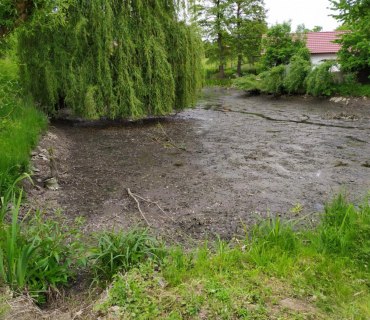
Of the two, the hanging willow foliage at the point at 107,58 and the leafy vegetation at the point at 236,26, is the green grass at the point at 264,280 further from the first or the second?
the leafy vegetation at the point at 236,26

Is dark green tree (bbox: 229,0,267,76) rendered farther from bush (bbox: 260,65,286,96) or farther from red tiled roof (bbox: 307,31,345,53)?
bush (bbox: 260,65,286,96)

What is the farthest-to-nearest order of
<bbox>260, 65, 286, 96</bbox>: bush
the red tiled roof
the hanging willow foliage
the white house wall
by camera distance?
the red tiled roof < the white house wall < <bbox>260, 65, 286, 96</bbox>: bush < the hanging willow foliage

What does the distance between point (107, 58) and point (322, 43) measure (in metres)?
20.9

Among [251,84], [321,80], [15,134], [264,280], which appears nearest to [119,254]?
[264,280]

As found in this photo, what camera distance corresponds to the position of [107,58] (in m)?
9.14

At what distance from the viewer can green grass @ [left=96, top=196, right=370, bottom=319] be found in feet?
7.67

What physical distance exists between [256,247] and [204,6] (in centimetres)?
2750

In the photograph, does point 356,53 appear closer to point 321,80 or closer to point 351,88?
point 351,88

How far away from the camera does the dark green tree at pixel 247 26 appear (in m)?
26.5

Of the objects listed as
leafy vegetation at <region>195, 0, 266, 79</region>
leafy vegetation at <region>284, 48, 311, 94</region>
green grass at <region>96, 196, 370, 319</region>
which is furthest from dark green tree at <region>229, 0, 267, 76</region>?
green grass at <region>96, 196, 370, 319</region>

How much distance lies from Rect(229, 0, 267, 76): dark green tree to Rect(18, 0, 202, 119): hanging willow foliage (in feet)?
58.3

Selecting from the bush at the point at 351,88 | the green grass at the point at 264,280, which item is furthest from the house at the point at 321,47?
the green grass at the point at 264,280

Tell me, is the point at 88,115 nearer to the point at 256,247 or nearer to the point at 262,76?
the point at 256,247

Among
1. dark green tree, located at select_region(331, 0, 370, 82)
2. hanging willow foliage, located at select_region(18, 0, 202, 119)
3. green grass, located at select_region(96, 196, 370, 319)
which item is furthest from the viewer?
dark green tree, located at select_region(331, 0, 370, 82)
